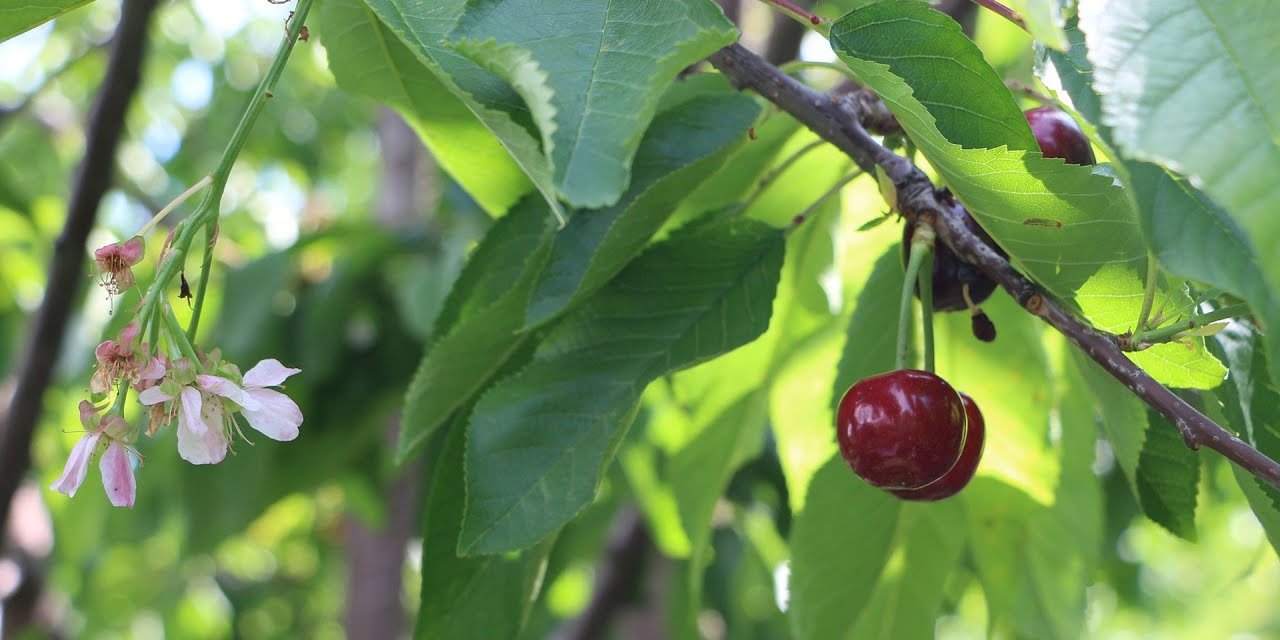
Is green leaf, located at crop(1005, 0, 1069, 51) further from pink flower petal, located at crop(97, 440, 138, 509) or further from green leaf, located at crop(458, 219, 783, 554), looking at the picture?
pink flower petal, located at crop(97, 440, 138, 509)

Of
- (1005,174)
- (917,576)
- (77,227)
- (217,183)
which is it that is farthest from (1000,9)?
(77,227)

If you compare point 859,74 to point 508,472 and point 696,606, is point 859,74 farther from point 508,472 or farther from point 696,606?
point 696,606

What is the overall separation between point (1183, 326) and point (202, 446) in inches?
20.5

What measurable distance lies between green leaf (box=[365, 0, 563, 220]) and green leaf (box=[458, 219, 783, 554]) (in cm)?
19

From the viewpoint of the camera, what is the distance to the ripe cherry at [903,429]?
2.25ft

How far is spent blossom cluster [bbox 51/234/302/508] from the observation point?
0.61 m

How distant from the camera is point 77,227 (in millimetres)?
1388

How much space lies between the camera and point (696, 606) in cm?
122

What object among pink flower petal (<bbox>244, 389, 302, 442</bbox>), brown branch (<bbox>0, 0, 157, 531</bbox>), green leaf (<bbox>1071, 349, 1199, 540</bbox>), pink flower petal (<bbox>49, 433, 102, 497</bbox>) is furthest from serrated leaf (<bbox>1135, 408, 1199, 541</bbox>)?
brown branch (<bbox>0, 0, 157, 531</bbox>)

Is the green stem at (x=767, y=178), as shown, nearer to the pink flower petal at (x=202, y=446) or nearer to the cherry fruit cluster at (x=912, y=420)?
the cherry fruit cluster at (x=912, y=420)

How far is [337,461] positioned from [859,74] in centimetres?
115

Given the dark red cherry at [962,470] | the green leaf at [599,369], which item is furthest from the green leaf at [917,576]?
the green leaf at [599,369]

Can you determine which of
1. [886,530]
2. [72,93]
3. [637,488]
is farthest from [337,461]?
[72,93]

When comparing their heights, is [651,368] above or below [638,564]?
above
